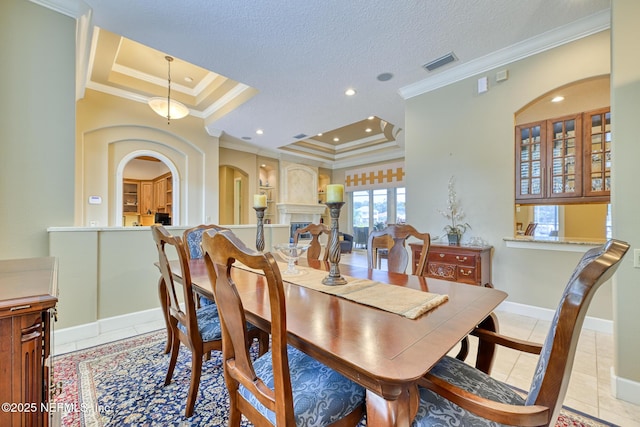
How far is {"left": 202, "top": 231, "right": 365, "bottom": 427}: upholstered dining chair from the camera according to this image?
31.3 inches

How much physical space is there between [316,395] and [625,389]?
6.71 feet

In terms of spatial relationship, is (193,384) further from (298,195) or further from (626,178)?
(298,195)

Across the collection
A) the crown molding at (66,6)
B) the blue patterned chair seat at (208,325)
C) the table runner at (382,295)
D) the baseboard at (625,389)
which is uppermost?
the crown molding at (66,6)

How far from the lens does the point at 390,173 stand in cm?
752

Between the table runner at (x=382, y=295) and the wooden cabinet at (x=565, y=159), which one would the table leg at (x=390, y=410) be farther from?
the wooden cabinet at (x=565, y=159)

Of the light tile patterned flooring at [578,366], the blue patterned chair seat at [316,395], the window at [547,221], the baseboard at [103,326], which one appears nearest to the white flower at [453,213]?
the light tile patterned flooring at [578,366]

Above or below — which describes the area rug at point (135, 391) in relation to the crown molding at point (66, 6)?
below

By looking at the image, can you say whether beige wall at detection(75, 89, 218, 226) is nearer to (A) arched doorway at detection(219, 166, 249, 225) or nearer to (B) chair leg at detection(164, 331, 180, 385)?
(A) arched doorway at detection(219, 166, 249, 225)

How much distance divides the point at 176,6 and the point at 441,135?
310 centimetres

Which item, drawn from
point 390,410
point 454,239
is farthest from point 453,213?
point 390,410

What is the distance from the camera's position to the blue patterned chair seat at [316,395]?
3.05ft

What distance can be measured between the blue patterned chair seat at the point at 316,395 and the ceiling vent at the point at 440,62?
10.7 ft

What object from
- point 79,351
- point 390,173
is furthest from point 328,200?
point 390,173

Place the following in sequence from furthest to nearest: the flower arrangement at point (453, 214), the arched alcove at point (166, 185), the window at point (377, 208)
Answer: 1. the window at point (377, 208)
2. the arched alcove at point (166, 185)
3. the flower arrangement at point (453, 214)
